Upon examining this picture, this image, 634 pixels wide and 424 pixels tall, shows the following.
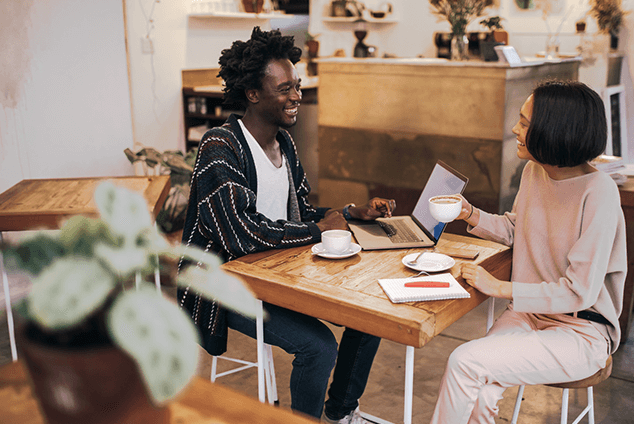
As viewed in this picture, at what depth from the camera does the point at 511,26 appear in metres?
6.36

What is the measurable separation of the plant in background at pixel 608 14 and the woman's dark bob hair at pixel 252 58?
4.75 meters

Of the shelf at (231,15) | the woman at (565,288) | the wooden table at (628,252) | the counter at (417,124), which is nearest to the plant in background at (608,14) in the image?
the counter at (417,124)

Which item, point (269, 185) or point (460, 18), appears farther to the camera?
point (460, 18)

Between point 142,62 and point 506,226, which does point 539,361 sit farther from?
point 142,62

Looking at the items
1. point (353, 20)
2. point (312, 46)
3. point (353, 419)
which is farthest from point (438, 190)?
point (353, 20)

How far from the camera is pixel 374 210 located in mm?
1934

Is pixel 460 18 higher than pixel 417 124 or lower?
higher

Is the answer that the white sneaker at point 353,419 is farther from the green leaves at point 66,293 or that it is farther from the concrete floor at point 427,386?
the green leaves at point 66,293

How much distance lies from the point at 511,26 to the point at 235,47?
533 cm

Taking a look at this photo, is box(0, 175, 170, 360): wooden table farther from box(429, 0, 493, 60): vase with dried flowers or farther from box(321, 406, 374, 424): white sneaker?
box(429, 0, 493, 60): vase with dried flowers

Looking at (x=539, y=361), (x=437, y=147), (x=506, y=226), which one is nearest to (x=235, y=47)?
(x=506, y=226)

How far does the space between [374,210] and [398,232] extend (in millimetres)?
143

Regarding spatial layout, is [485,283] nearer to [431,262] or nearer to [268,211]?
[431,262]

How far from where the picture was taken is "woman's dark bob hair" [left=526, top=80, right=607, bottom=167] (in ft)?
4.62
